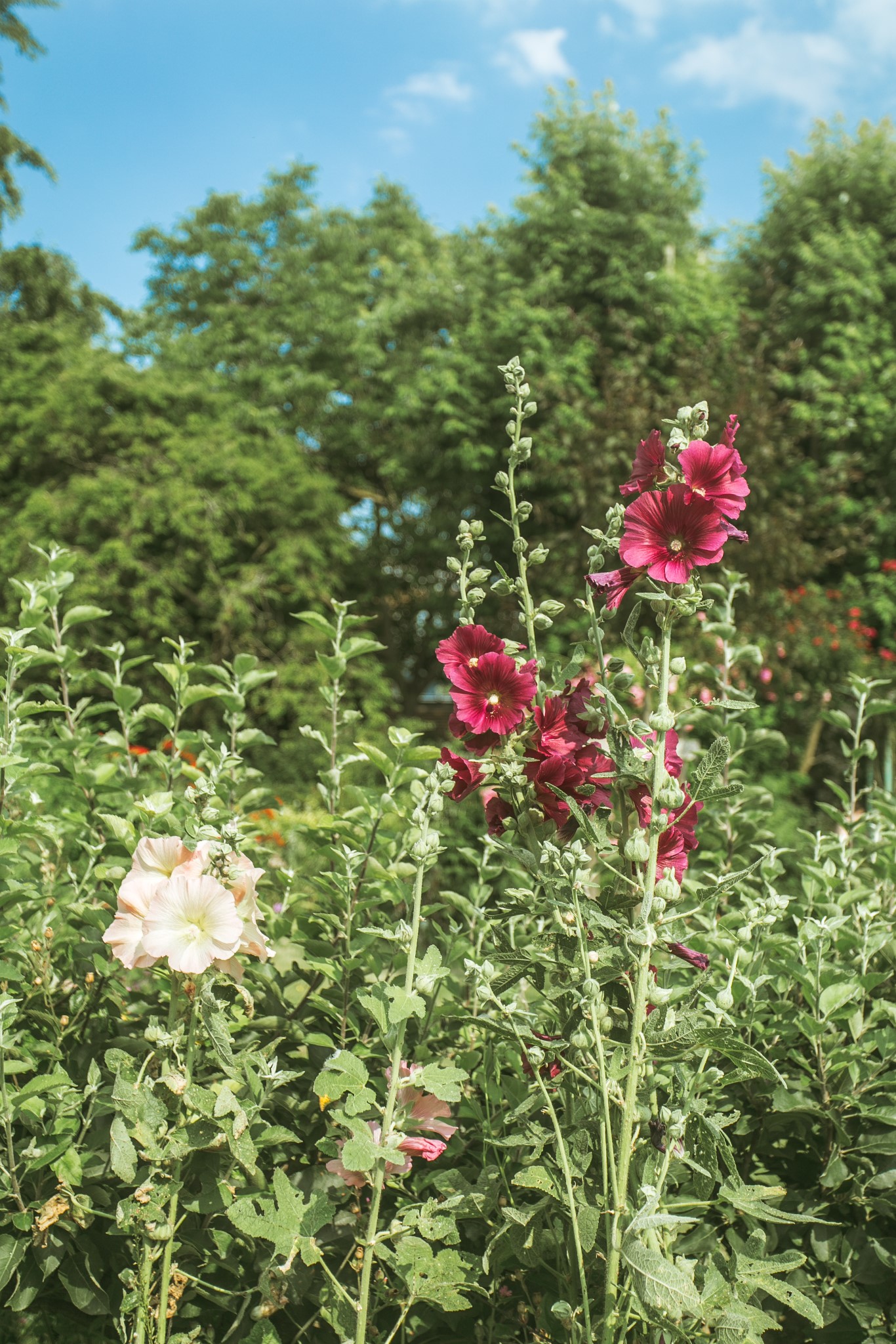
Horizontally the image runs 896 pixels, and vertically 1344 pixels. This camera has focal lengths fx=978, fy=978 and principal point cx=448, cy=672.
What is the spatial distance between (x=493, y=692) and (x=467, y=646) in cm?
7

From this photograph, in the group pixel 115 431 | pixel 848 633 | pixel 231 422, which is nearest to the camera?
pixel 848 633

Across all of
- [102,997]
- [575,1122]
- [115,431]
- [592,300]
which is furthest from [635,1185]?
[592,300]

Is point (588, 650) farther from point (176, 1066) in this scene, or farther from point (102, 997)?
point (102, 997)

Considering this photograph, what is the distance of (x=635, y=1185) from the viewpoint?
979 millimetres

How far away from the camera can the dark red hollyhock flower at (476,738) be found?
3.59 feet

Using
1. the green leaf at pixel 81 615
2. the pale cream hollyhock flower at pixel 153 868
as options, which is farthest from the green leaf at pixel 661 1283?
the green leaf at pixel 81 615

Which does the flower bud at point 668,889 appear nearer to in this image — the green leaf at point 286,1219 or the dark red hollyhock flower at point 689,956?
the dark red hollyhock flower at point 689,956

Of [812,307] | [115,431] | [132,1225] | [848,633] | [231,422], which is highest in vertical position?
[812,307]

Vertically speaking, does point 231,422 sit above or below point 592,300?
below

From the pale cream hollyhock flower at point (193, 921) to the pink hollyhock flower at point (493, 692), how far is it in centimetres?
32

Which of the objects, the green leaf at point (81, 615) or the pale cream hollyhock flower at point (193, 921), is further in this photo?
the green leaf at point (81, 615)

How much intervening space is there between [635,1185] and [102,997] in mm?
820

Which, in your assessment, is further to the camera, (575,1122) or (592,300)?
(592,300)

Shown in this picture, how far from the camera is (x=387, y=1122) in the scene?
0.97 metres
